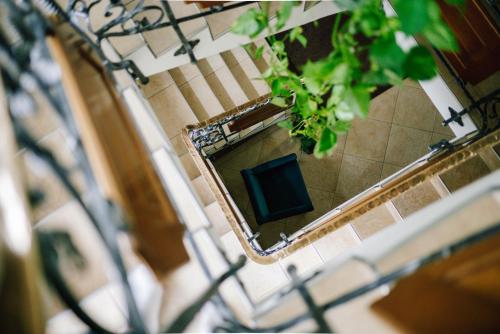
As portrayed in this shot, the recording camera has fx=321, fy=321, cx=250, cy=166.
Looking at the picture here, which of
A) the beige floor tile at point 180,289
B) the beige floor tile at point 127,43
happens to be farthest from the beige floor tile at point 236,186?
the beige floor tile at point 180,289

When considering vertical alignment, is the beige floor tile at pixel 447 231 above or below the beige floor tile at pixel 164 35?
below

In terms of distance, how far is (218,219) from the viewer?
10.8ft

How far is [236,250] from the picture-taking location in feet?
10.6

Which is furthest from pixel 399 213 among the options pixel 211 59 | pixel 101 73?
pixel 101 73

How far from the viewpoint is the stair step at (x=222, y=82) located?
4160 mm

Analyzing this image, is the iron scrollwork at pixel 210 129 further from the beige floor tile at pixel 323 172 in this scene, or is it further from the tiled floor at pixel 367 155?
the beige floor tile at pixel 323 172

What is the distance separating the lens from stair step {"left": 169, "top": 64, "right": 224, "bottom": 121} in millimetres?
3824

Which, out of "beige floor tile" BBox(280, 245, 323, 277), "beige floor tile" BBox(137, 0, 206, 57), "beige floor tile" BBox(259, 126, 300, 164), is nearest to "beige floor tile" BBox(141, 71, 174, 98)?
"beige floor tile" BBox(137, 0, 206, 57)

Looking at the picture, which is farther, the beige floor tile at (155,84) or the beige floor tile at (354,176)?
the beige floor tile at (354,176)

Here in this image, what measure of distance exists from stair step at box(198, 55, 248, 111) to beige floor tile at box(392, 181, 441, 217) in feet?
7.45

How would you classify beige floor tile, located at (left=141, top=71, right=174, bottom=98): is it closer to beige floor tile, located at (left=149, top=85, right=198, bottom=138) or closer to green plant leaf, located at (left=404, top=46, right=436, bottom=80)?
beige floor tile, located at (left=149, top=85, right=198, bottom=138)

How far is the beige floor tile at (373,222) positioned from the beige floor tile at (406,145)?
1.71 meters

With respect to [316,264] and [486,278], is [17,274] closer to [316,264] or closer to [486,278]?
[486,278]

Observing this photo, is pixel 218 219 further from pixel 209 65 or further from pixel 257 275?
pixel 209 65
